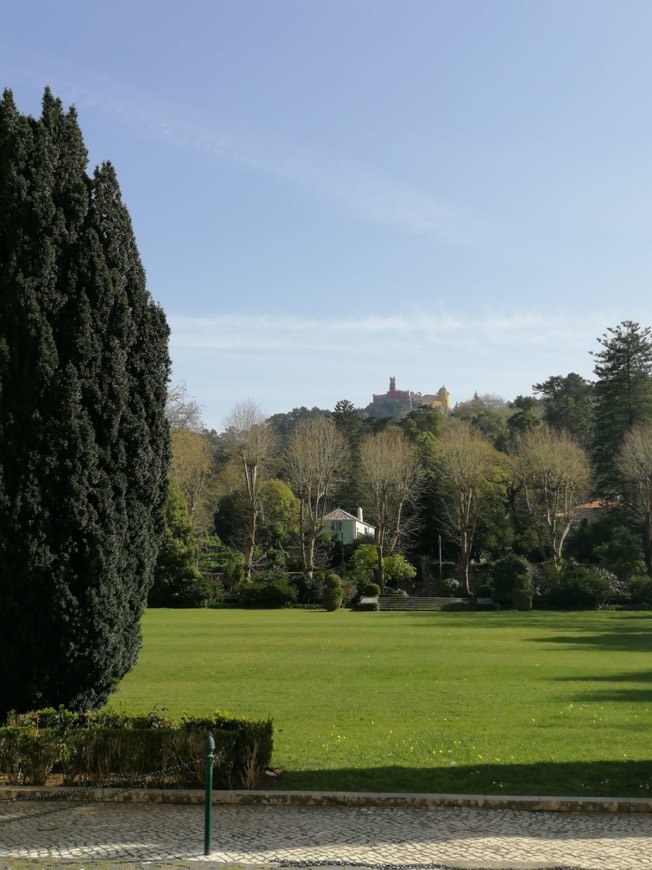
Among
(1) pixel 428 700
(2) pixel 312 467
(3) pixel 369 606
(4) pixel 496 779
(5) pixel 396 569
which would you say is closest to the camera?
(4) pixel 496 779

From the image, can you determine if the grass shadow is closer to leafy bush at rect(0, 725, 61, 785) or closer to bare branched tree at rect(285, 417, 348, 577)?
leafy bush at rect(0, 725, 61, 785)

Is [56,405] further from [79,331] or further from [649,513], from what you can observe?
[649,513]

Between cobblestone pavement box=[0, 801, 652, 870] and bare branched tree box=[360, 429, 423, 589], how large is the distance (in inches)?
1813

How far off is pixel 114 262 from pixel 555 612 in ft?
131

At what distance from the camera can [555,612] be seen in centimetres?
4597

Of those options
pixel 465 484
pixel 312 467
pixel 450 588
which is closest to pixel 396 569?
pixel 450 588

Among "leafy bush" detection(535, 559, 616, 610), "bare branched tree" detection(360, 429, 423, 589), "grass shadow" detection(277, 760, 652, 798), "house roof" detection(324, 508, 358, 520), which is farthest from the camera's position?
"house roof" detection(324, 508, 358, 520)

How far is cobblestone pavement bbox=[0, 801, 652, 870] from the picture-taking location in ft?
24.0

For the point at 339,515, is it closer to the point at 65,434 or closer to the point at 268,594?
the point at 268,594

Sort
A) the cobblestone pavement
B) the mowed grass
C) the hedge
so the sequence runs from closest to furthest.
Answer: the cobblestone pavement, the hedge, the mowed grass

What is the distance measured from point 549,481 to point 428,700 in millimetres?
43052

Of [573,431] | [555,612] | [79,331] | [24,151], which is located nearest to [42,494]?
[79,331]

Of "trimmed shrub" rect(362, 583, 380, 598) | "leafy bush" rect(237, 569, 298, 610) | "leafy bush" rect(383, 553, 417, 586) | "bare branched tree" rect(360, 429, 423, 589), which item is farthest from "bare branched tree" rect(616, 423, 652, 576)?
"leafy bush" rect(237, 569, 298, 610)

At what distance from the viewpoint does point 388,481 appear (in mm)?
57812
